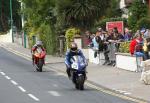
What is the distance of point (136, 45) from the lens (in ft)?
80.9

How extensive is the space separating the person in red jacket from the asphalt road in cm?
313

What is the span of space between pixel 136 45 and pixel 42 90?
19.6 ft

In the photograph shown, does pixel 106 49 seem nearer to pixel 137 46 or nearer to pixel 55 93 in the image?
pixel 137 46

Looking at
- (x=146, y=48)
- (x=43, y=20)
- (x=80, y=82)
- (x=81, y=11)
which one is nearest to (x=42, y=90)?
(x=80, y=82)

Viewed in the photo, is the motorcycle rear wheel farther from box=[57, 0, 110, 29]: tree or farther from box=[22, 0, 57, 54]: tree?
box=[22, 0, 57, 54]: tree

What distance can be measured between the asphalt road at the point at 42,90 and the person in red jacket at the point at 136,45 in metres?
3.13

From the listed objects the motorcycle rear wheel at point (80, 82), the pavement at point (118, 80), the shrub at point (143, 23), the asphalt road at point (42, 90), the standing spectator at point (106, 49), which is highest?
the shrub at point (143, 23)

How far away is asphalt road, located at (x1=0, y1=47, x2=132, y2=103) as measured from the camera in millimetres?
17266

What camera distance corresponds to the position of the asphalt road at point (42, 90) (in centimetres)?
1727

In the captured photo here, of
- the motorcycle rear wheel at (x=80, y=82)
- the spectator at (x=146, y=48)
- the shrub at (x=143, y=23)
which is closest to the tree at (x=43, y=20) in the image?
the shrub at (x=143, y=23)

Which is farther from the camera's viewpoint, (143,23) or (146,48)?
(143,23)

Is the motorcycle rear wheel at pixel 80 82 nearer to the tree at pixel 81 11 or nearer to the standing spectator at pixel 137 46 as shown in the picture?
the standing spectator at pixel 137 46

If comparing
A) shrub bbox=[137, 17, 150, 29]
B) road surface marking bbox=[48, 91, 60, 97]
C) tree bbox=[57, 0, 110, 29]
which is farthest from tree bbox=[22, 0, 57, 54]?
road surface marking bbox=[48, 91, 60, 97]

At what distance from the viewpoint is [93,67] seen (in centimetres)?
2905
